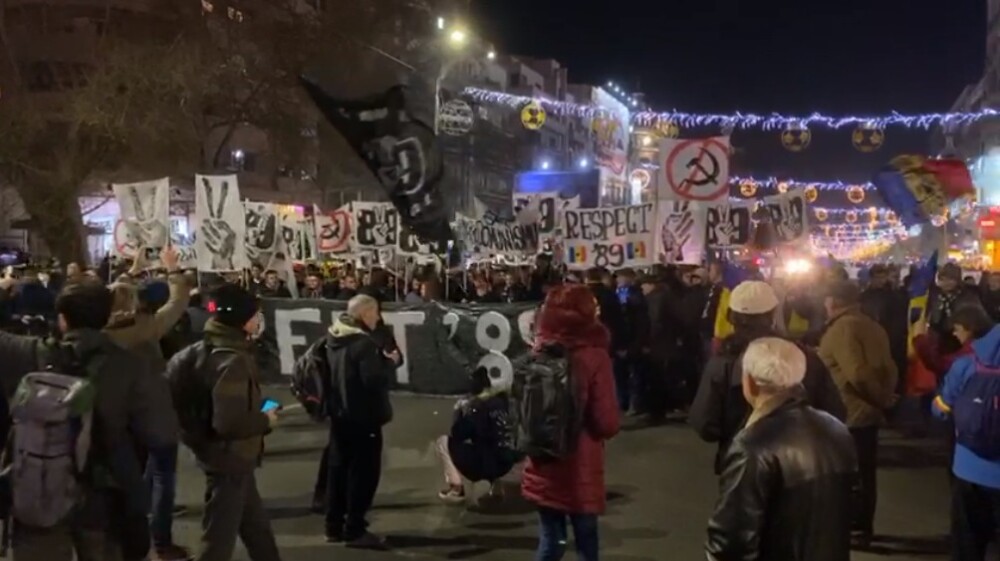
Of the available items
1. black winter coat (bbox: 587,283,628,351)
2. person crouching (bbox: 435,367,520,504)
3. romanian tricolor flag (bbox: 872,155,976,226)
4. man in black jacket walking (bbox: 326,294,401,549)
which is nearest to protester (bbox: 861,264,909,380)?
romanian tricolor flag (bbox: 872,155,976,226)

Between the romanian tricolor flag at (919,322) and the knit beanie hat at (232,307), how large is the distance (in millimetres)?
5973

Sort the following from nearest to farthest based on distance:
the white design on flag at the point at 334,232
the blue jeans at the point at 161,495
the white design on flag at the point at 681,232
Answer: the blue jeans at the point at 161,495 → the white design on flag at the point at 681,232 → the white design on flag at the point at 334,232

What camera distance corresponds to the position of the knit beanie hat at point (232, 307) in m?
5.32

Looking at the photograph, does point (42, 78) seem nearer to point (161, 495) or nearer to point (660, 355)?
point (660, 355)

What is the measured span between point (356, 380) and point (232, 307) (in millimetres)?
1812

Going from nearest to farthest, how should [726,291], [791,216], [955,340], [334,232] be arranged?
1. [955,340]
2. [726,291]
3. [791,216]
4. [334,232]

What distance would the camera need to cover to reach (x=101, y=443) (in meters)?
4.48

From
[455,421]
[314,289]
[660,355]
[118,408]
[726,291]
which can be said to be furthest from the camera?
[314,289]

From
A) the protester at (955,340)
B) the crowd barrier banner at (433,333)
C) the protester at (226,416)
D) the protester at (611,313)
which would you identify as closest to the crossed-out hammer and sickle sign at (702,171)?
the protester at (611,313)

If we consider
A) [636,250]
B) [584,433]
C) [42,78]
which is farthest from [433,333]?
[42,78]

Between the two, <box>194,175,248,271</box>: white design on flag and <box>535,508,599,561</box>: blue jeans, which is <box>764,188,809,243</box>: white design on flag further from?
<box>535,508,599,561</box>: blue jeans

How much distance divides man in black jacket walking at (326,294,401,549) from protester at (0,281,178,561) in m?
2.35

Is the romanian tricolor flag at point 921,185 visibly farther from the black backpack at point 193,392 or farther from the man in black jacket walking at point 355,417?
Result: the black backpack at point 193,392

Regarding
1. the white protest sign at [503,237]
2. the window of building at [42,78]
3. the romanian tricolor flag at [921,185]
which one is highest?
the window of building at [42,78]
